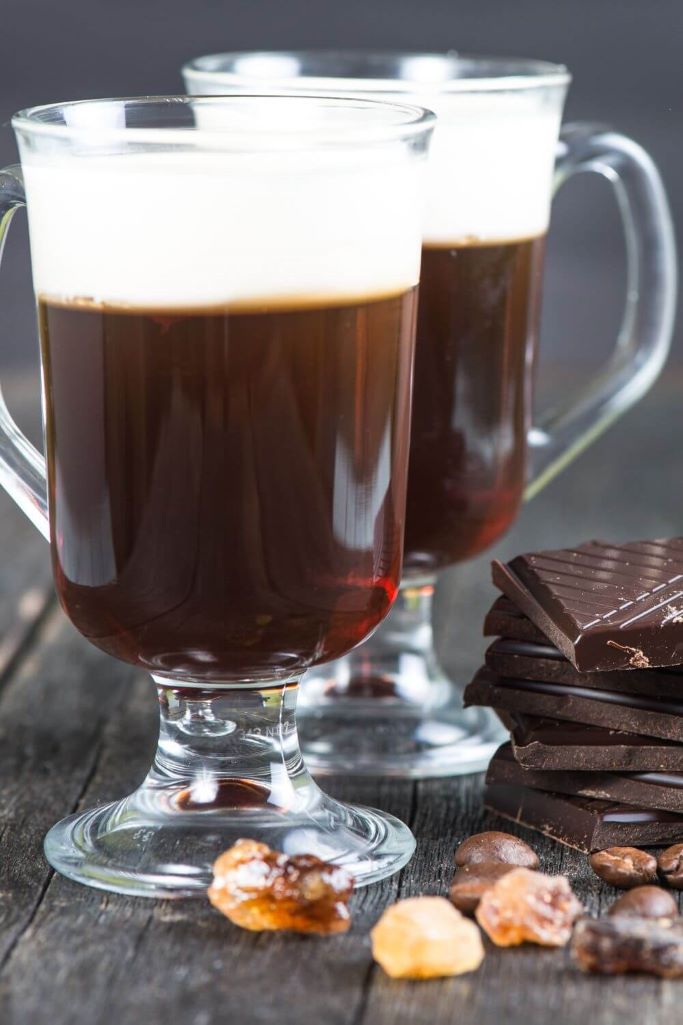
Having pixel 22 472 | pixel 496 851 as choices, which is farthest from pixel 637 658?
pixel 22 472

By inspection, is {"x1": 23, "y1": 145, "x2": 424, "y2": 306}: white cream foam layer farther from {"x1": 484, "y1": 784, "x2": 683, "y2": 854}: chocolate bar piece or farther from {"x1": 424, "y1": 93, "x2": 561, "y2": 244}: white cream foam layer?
{"x1": 484, "y1": 784, "x2": 683, "y2": 854}: chocolate bar piece

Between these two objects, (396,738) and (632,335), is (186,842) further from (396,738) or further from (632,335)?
(632,335)

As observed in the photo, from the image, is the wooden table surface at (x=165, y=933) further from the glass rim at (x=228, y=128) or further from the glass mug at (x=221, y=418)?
the glass rim at (x=228, y=128)

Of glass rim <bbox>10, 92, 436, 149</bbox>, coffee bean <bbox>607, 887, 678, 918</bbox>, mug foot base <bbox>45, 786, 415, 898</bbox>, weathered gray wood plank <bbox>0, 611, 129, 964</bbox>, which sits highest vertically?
glass rim <bbox>10, 92, 436, 149</bbox>

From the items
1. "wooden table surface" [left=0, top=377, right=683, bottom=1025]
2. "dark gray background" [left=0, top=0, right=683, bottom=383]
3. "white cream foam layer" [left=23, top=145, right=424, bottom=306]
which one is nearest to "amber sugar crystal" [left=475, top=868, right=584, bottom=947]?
"wooden table surface" [left=0, top=377, right=683, bottom=1025]

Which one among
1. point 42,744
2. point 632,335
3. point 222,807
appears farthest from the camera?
point 632,335

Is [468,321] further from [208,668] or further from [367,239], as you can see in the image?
[208,668]

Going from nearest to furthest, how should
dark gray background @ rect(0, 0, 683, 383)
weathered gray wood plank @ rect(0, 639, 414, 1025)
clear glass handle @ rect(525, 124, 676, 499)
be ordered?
1. weathered gray wood plank @ rect(0, 639, 414, 1025)
2. clear glass handle @ rect(525, 124, 676, 499)
3. dark gray background @ rect(0, 0, 683, 383)
